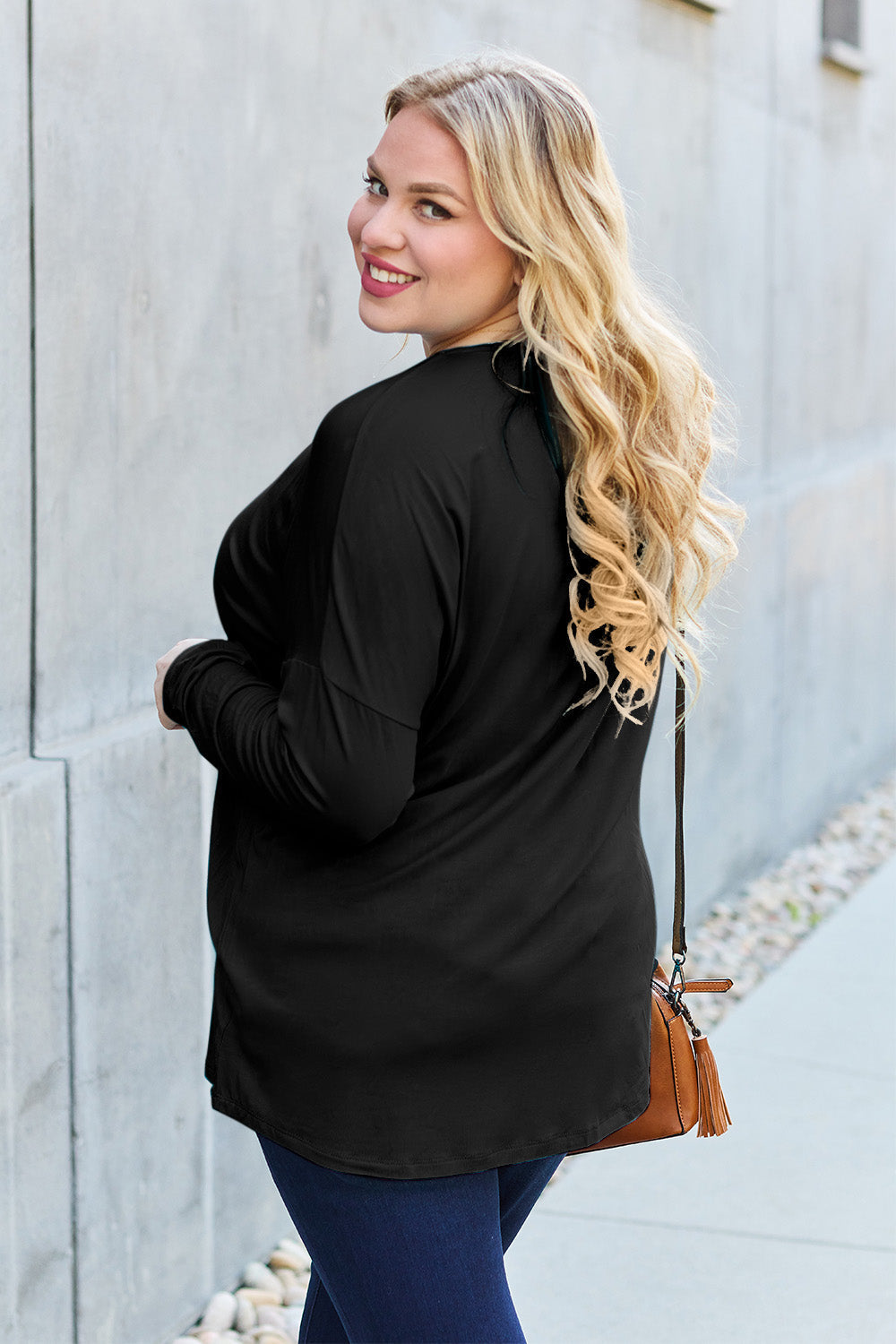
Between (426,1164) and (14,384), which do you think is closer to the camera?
(426,1164)

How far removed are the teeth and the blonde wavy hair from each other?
0.12 metres

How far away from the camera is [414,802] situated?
1540 mm

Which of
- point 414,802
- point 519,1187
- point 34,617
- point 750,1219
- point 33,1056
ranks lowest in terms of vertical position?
point 750,1219

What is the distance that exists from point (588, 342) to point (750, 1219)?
2.53 meters

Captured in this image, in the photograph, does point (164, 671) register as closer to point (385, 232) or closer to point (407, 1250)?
point (385, 232)

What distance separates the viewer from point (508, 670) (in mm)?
1531

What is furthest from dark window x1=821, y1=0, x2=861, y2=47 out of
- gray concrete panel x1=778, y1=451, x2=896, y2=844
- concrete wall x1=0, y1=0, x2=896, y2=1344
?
concrete wall x1=0, y1=0, x2=896, y2=1344

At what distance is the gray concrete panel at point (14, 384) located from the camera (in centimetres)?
225

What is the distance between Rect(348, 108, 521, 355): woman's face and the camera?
154 centimetres

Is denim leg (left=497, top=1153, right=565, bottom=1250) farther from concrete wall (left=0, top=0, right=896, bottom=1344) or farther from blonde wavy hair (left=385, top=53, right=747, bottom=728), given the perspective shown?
concrete wall (left=0, top=0, right=896, bottom=1344)

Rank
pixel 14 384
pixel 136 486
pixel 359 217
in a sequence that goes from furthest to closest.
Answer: pixel 136 486 < pixel 14 384 < pixel 359 217

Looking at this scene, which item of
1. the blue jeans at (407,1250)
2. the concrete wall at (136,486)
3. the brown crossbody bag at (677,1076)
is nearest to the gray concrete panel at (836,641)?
the concrete wall at (136,486)

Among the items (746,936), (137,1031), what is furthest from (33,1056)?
(746,936)

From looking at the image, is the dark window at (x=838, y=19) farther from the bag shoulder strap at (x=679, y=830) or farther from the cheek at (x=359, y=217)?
the cheek at (x=359, y=217)
